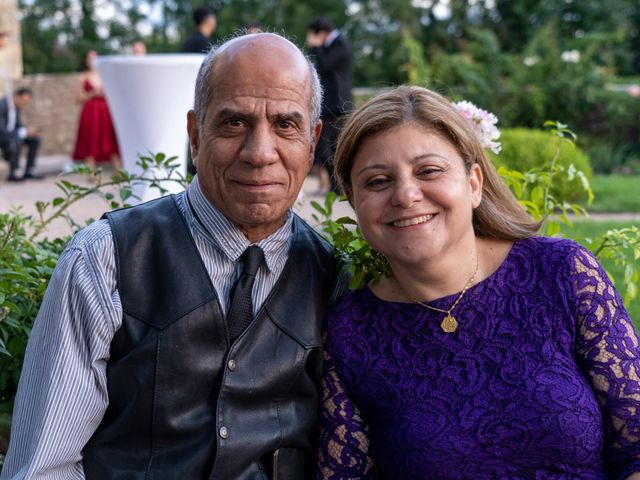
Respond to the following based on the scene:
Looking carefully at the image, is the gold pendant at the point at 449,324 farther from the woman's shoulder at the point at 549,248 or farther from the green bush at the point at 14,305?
the green bush at the point at 14,305

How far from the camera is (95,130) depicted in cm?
1430

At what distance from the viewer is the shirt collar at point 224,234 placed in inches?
89.1

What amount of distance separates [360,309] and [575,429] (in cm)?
65

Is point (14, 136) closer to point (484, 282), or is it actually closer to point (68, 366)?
point (68, 366)

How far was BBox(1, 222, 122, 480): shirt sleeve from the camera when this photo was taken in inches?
80.3

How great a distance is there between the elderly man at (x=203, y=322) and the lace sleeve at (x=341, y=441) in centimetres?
5

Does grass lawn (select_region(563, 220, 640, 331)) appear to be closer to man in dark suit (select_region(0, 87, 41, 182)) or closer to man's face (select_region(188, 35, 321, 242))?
man's face (select_region(188, 35, 321, 242))

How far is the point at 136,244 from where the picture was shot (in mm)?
2195

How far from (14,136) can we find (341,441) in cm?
1251

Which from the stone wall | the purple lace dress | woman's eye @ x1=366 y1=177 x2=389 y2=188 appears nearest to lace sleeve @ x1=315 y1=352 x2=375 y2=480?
the purple lace dress

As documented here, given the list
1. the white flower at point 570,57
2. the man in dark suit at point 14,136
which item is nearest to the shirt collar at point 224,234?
the man in dark suit at point 14,136

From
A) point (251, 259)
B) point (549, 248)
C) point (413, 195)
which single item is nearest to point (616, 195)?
point (549, 248)

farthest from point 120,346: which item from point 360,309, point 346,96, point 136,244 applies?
point 346,96

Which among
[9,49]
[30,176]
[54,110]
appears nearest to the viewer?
[30,176]
